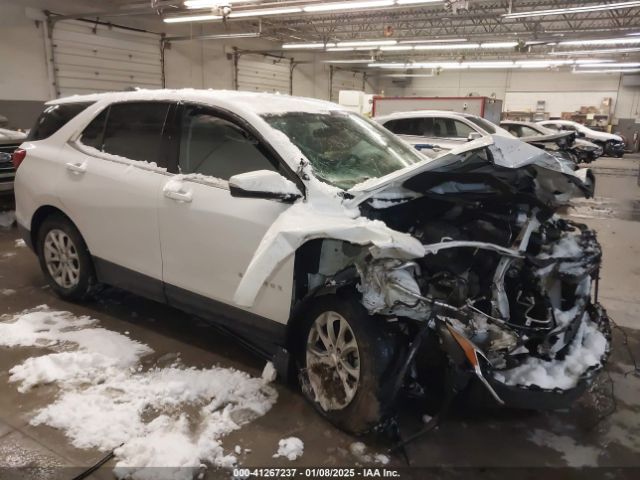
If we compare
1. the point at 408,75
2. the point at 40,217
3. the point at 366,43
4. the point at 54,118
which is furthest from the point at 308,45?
the point at 40,217

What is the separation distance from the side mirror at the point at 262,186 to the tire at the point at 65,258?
6.57ft

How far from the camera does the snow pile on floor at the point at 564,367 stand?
7.25ft

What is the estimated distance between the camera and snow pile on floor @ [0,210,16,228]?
22.9 ft

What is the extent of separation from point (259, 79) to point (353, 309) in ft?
59.9

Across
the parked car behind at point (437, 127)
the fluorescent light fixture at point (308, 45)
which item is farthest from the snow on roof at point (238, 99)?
the fluorescent light fixture at point (308, 45)

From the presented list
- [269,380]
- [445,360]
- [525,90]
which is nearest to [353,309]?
[445,360]

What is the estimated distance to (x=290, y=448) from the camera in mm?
2375

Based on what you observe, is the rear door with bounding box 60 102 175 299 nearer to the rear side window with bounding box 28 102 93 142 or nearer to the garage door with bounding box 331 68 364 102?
the rear side window with bounding box 28 102 93 142

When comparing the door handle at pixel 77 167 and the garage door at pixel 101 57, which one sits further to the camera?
the garage door at pixel 101 57

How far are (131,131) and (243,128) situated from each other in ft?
3.45

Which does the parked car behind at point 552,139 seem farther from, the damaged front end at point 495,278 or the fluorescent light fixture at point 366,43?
the damaged front end at point 495,278

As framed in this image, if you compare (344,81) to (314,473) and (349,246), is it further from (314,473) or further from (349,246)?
(314,473)

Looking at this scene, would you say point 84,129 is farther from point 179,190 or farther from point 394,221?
point 394,221

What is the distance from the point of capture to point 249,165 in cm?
288
